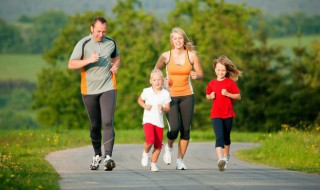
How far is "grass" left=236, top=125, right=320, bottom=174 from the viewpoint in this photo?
611 inches

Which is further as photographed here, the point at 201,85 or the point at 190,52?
the point at 201,85

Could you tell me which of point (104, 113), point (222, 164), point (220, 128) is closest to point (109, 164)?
point (104, 113)

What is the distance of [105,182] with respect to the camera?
11.0m

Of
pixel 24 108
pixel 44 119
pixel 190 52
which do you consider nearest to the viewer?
pixel 190 52

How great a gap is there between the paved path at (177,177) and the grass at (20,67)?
128 m

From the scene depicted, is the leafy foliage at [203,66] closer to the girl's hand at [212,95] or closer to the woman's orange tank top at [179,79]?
the girl's hand at [212,95]

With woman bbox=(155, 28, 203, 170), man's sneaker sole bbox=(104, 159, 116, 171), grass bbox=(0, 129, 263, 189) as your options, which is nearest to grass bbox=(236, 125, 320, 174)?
woman bbox=(155, 28, 203, 170)

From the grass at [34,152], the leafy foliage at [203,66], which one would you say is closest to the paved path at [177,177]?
the grass at [34,152]

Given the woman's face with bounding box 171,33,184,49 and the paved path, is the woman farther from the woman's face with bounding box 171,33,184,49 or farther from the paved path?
the paved path

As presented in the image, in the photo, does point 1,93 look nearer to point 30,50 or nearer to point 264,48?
point 30,50

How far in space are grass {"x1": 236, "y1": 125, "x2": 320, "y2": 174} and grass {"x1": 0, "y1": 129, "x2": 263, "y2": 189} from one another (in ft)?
13.4

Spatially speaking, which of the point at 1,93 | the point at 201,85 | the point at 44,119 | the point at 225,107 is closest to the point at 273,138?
the point at 225,107

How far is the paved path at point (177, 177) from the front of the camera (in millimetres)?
10625

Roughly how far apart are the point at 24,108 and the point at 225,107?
130445 millimetres
